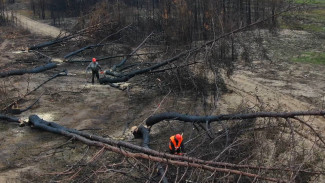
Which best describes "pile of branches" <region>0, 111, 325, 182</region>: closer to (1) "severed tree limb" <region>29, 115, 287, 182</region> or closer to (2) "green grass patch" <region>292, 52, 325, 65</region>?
(1) "severed tree limb" <region>29, 115, 287, 182</region>

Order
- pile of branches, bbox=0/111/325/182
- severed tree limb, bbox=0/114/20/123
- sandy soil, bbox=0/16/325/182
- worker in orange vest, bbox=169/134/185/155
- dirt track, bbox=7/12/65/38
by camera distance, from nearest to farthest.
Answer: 1. pile of branches, bbox=0/111/325/182
2. worker in orange vest, bbox=169/134/185/155
3. sandy soil, bbox=0/16/325/182
4. severed tree limb, bbox=0/114/20/123
5. dirt track, bbox=7/12/65/38

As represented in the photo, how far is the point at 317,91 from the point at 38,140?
365 inches

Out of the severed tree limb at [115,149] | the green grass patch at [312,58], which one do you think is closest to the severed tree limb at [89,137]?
the severed tree limb at [115,149]

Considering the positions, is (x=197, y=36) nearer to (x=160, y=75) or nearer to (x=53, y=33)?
(x=160, y=75)

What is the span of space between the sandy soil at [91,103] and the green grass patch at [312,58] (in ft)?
2.43

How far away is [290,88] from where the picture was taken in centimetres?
1310

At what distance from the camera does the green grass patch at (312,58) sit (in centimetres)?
1638

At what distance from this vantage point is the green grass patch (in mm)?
16383

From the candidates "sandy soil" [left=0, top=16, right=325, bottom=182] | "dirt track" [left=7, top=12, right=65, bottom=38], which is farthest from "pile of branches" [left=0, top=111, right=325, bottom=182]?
"dirt track" [left=7, top=12, right=65, bottom=38]

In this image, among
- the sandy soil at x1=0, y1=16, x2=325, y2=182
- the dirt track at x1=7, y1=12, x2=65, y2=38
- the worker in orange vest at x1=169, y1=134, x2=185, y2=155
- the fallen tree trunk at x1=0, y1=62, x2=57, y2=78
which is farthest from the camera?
the dirt track at x1=7, y1=12, x2=65, y2=38

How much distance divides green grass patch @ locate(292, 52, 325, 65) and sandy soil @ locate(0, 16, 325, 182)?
740 millimetres

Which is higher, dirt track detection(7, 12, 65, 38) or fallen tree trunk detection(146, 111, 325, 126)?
dirt track detection(7, 12, 65, 38)

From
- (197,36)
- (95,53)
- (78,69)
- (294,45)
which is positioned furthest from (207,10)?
(78,69)

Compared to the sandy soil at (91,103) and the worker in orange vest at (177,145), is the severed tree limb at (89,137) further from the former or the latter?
the worker in orange vest at (177,145)
